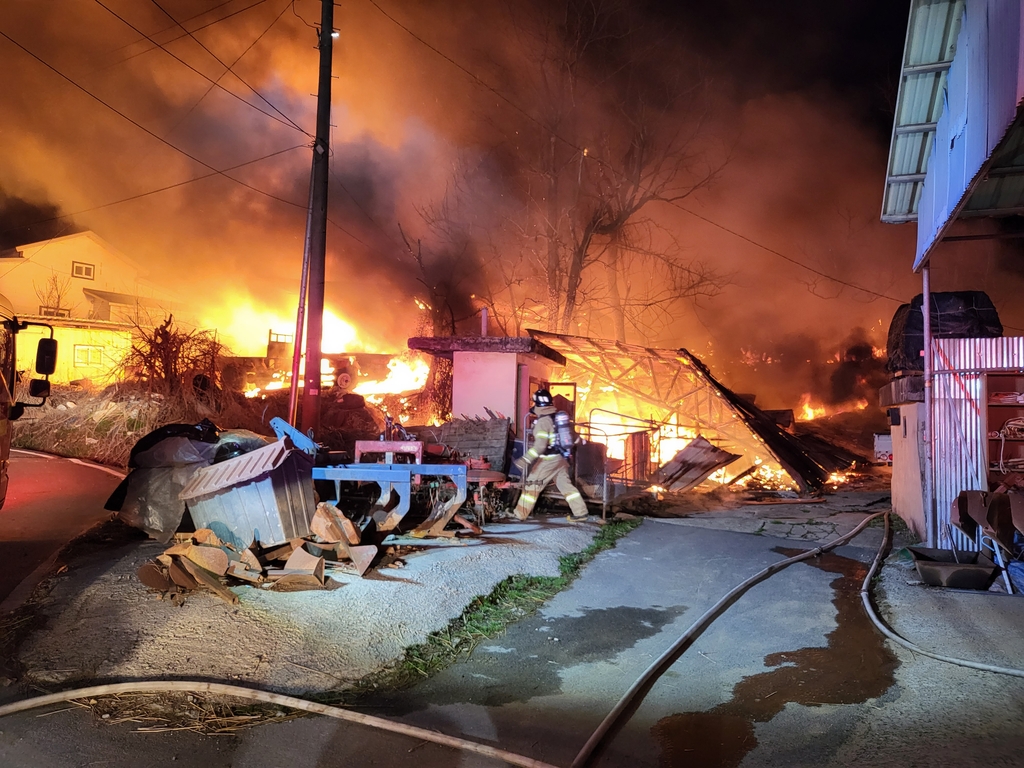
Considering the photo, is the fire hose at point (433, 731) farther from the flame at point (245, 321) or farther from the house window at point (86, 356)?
the flame at point (245, 321)

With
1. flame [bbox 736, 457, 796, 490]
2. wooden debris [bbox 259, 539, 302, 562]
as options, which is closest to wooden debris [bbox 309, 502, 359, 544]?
wooden debris [bbox 259, 539, 302, 562]

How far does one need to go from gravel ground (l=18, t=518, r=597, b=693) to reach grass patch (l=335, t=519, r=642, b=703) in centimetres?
9

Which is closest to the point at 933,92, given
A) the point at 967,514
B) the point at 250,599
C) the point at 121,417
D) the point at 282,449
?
the point at 967,514

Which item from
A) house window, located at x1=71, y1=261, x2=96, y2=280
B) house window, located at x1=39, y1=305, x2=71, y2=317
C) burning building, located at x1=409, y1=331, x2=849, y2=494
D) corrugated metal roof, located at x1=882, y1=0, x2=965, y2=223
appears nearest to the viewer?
corrugated metal roof, located at x1=882, y1=0, x2=965, y2=223

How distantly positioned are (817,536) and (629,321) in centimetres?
1787

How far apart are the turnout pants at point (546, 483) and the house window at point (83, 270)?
3153cm

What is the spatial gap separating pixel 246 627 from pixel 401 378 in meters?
16.4

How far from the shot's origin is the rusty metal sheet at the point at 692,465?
1304 cm

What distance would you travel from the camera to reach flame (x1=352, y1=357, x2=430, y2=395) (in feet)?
65.9

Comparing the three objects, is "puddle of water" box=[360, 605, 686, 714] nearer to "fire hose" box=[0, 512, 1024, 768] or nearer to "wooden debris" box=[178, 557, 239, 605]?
"fire hose" box=[0, 512, 1024, 768]

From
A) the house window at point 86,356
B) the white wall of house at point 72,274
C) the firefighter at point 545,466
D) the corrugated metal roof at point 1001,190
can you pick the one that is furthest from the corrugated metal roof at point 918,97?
the white wall of house at point 72,274

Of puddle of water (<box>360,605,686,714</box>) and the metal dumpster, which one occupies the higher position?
the metal dumpster

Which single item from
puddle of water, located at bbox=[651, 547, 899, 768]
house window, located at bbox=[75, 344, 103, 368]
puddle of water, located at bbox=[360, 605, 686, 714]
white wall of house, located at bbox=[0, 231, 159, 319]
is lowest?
puddle of water, located at bbox=[360, 605, 686, 714]

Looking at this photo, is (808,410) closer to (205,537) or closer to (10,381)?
(205,537)
